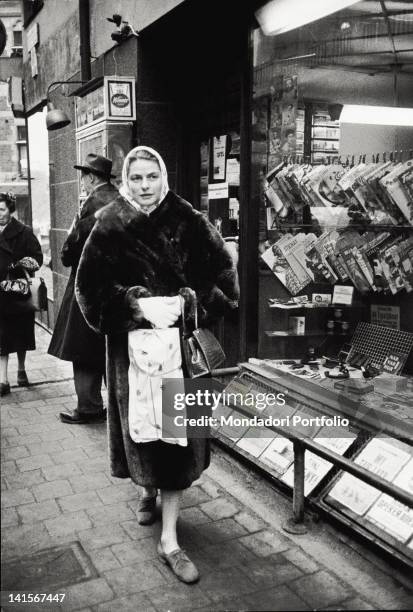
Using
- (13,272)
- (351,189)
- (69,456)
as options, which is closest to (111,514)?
(69,456)

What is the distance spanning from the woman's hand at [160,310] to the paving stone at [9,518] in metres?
1.56

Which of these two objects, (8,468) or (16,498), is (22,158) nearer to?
(8,468)

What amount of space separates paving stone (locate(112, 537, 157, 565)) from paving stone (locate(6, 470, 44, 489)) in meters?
1.09

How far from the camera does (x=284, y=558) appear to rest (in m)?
3.23

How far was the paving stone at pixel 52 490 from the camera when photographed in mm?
4027

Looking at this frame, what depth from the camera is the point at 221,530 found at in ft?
11.6

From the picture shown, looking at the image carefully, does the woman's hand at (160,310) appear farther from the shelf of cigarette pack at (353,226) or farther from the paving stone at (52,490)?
the shelf of cigarette pack at (353,226)

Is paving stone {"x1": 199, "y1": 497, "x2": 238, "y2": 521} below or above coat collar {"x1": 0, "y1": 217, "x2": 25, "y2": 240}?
below

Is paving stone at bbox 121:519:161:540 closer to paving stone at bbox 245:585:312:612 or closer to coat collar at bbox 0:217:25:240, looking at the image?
paving stone at bbox 245:585:312:612

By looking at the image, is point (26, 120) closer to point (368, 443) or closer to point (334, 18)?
point (334, 18)

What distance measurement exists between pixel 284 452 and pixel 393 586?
1272mm

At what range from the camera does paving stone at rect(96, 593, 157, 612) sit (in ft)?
9.25

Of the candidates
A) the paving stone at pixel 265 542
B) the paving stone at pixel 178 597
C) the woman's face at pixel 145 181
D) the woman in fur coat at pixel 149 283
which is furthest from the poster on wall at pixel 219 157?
the paving stone at pixel 178 597

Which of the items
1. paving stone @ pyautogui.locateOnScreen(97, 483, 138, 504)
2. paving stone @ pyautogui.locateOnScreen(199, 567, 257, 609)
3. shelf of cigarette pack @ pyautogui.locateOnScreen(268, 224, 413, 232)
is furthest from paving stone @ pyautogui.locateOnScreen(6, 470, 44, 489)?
shelf of cigarette pack @ pyautogui.locateOnScreen(268, 224, 413, 232)
